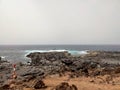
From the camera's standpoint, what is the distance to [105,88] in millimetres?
21469

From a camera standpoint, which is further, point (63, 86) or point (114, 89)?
point (114, 89)

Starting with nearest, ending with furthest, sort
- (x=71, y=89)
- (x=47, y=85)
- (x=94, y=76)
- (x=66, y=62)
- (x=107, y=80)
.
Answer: (x=71, y=89)
(x=47, y=85)
(x=107, y=80)
(x=94, y=76)
(x=66, y=62)

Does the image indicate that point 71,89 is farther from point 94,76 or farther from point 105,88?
point 94,76

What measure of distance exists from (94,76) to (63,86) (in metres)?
9.83

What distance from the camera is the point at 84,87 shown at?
22.0 metres

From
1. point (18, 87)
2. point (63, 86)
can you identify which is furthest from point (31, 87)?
point (63, 86)

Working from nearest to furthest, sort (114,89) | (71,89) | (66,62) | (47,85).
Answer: (71,89), (114,89), (47,85), (66,62)

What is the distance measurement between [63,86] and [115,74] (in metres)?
11.3

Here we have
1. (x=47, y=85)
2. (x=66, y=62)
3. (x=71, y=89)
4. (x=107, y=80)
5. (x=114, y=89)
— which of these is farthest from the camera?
(x=66, y=62)

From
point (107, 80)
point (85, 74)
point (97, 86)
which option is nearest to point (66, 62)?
point (85, 74)

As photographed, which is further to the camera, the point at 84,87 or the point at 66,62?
the point at 66,62

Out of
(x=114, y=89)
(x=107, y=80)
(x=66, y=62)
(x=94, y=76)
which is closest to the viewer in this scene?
(x=114, y=89)

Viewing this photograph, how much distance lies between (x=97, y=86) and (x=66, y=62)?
2221 centimetres

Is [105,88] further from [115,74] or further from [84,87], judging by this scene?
[115,74]
